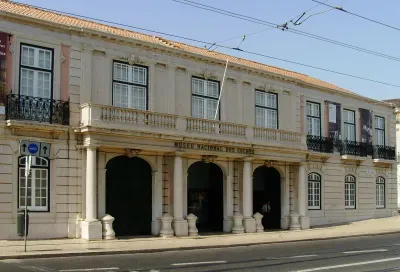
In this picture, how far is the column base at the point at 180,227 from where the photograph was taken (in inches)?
973

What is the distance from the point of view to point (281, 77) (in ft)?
102

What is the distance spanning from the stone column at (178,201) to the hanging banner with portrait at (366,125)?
1647 centimetres

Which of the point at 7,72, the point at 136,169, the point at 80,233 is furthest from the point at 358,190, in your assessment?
the point at 7,72

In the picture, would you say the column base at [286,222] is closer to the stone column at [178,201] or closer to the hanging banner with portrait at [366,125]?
the stone column at [178,201]

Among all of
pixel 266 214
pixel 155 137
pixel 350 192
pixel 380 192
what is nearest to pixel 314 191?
pixel 266 214

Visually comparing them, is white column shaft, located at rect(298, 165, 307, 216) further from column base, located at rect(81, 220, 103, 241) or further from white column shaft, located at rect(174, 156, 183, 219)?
column base, located at rect(81, 220, 103, 241)

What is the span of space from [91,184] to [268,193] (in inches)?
486

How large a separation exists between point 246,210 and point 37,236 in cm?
1040

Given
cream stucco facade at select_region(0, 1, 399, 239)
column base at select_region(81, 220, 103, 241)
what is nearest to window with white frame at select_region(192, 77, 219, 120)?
cream stucco facade at select_region(0, 1, 399, 239)

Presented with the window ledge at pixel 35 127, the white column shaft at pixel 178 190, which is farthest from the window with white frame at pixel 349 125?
the window ledge at pixel 35 127

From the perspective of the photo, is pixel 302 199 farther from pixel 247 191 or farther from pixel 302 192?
pixel 247 191

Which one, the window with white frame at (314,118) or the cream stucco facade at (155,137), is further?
the window with white frame at (314,118)

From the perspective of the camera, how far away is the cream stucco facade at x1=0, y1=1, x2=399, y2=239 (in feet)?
71.6

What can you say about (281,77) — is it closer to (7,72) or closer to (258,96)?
(258,96)
